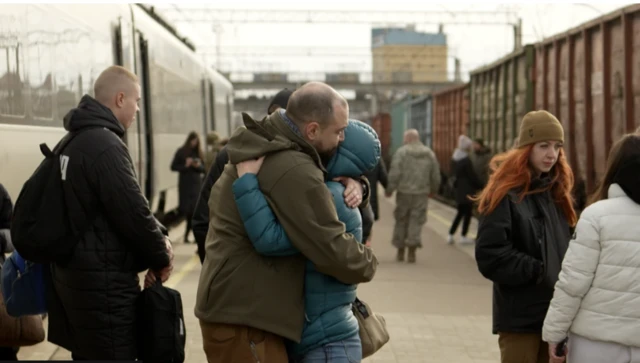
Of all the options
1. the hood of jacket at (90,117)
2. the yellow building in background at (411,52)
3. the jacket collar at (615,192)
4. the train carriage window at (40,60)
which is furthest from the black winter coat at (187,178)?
the yellow building in background at (411,52)

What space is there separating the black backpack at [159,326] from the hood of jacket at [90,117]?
2.33 feet

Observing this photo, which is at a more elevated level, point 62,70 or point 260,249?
point 62,70

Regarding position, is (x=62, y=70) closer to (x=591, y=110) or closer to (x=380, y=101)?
(x=591, y=110)

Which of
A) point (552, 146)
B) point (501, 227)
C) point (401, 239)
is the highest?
point (552, 146)

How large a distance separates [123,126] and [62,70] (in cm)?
560

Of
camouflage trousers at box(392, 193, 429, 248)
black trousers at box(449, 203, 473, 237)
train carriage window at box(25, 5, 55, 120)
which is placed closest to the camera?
train carriage window at box(25, 5, 55, 120)

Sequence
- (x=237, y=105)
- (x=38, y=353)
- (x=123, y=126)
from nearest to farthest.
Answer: (x=123, y=126)
(x=38, y=353)
(x=237, y=105)

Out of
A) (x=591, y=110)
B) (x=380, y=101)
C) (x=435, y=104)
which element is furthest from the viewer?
(x=380, y=101)

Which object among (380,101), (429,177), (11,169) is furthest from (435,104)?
(380,101)

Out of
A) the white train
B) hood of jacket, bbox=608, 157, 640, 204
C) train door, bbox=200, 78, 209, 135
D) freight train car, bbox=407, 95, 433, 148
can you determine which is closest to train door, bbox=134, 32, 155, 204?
the white train

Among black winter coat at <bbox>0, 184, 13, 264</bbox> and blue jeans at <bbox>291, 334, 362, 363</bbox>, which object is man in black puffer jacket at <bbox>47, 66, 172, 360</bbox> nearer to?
blue jeans at <bbox>291, 334, 362, 363</bbox>

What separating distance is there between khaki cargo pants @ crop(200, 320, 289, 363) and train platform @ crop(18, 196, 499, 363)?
4.06 metres

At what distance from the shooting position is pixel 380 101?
87.8 m

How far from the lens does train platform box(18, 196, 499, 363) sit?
8.18 metres
